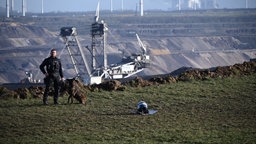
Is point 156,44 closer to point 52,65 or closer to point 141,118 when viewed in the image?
point 52,65

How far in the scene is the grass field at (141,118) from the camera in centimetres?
1477

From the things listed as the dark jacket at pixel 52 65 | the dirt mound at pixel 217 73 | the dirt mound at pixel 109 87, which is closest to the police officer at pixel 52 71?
the dark jacket at pixel 52 65

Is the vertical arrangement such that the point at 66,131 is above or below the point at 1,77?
above

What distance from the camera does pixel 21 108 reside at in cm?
1847

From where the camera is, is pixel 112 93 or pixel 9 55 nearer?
pixel 112 93

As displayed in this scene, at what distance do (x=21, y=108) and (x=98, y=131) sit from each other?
416 cm

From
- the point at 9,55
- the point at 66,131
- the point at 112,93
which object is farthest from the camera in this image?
the point at 9,55

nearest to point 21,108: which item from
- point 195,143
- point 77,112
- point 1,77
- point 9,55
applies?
point 77,112

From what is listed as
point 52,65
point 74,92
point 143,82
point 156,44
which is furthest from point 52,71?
point 156,44

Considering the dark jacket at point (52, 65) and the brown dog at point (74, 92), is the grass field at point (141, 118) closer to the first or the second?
the brown dog at point (74, 92)

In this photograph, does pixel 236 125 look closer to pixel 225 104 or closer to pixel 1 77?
pixel 225 104

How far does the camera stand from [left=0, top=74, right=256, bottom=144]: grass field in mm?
14773

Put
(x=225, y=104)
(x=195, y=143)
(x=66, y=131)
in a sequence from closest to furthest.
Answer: (x=195, y=143), (x=66, y=131), (x=225, y=104)

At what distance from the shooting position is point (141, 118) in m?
17.1
